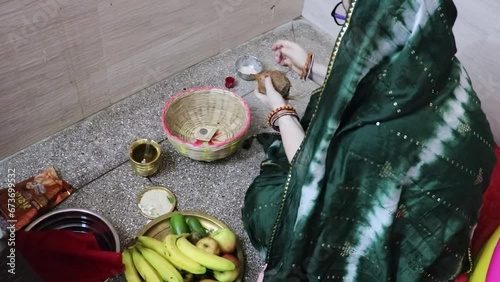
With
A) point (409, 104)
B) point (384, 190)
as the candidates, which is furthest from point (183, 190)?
point (409, 104)

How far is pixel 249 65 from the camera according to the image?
2.12 metres

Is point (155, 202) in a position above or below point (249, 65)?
below

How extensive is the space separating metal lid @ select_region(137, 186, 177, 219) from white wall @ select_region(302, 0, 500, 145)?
124 centimetres

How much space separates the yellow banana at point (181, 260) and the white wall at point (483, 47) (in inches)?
50.2

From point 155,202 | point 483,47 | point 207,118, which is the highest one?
point 483,47

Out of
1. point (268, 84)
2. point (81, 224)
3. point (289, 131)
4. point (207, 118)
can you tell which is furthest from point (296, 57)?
point (81, 224)

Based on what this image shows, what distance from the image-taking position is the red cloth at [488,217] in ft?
3.94

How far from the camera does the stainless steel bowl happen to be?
1.40 metres

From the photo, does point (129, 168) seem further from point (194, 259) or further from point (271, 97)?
point (271, 97)

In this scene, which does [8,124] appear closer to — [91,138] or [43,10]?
[91,138]

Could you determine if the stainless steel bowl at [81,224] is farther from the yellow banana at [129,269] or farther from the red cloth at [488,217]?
the red cloth at [488,217]

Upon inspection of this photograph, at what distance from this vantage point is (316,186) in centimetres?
106

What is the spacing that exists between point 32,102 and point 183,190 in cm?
59

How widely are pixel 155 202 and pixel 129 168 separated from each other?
0.18 m
